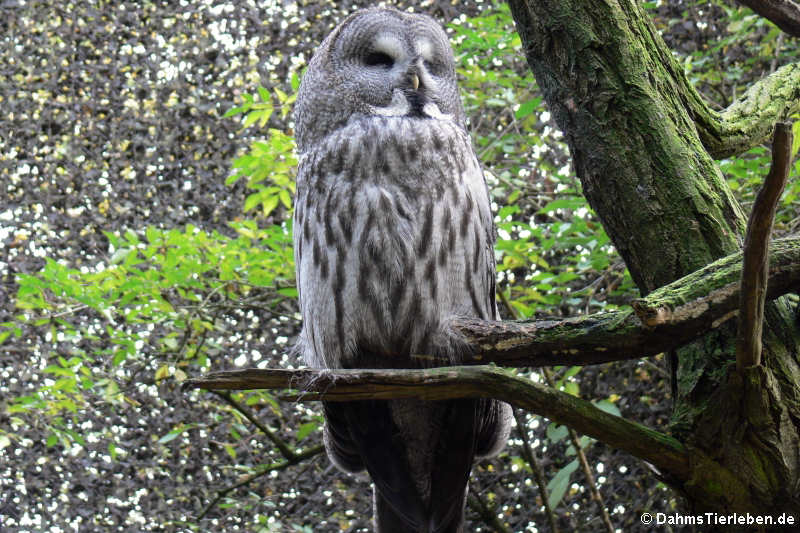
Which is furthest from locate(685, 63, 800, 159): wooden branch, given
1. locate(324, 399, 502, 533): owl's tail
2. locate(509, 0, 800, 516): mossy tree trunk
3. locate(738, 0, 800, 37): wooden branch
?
locate(324, 399, 502, 533): owl's tail

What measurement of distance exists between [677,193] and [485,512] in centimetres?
145

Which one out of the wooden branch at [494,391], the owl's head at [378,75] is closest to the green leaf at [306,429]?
the owl's head at [378,75]

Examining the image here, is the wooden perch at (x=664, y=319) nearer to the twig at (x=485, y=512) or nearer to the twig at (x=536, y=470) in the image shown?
the twig at (x=536, y=470)

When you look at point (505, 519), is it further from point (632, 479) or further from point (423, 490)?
point (423, 490)

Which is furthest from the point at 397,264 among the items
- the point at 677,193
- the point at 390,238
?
Result: the point at 677,193

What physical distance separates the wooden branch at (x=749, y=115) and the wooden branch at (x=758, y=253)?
57cm

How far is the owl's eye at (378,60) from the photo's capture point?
6.64 ft

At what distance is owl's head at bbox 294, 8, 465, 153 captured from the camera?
192 centimetres

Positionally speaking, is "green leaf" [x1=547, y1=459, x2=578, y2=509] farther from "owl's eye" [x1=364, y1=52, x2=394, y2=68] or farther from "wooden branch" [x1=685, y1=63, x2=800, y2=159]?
"owl's eye" [x1=364, y1=52, x2=394, y2=68]

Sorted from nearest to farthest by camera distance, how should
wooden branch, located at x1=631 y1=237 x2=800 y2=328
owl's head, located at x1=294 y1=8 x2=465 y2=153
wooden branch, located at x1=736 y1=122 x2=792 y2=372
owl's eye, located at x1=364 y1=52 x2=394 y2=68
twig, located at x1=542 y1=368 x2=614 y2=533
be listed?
1. wooden branch, located at x1=736 y1=122 x2=792 y2=372
2. wooden branch, located at x1=631 y1=237 x2=800 y2=328
3. owl's head, located at x1=294 y1=8 x2=465 y2=153
4. owl's eye, located at x1=364 y1=52 x2=394 y2=68
5. twig, located at x1=542 y1=368 x2=614 y2=533

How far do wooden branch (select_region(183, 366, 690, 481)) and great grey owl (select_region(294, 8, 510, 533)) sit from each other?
0.33 meters

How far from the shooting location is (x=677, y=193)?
4.83ft

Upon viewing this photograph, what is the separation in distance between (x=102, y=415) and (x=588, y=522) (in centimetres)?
169

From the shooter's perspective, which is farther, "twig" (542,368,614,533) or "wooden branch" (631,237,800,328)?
"twig" (542,368,614,533)
